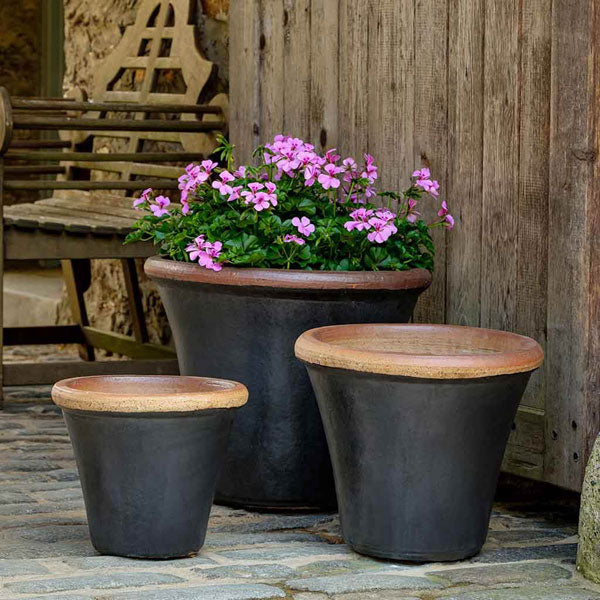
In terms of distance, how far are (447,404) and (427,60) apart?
1.37 meters

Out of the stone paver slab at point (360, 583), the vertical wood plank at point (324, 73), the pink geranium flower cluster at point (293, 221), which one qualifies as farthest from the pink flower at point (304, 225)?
the stone paver slab at point (360, 583)

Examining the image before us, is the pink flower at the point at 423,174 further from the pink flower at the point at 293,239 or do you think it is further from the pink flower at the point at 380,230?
the pink flower at the point at 293,239

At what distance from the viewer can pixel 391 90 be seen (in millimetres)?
4238

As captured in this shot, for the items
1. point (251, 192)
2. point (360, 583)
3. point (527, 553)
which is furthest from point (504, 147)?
point (360, 583)

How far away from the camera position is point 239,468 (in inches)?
150

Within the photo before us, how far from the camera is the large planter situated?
3635 millimetres

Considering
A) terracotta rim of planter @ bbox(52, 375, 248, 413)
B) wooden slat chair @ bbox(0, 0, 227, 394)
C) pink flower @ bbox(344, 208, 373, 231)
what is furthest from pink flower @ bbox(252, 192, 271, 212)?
wooden slat chair @ bbox(0, 0, 227, 394)

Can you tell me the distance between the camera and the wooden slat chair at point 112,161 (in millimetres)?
5363

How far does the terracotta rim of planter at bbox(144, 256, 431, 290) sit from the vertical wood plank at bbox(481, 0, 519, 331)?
0.22 metres

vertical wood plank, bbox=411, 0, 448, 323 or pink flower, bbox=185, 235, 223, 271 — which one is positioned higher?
vertical wood plank, bbox=411, 0, 448, 323

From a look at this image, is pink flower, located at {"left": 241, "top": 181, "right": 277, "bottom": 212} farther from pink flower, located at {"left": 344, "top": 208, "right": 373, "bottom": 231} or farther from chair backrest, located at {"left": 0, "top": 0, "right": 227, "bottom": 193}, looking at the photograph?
chair backrest, located at {"left": 0, "top": 0, "right": 227, "bottom": 193}

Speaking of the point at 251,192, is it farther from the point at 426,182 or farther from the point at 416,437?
the point at 416,437

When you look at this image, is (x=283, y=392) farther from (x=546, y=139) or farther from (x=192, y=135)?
(x=192, y=135)

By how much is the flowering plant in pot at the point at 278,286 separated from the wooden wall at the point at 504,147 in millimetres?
176
